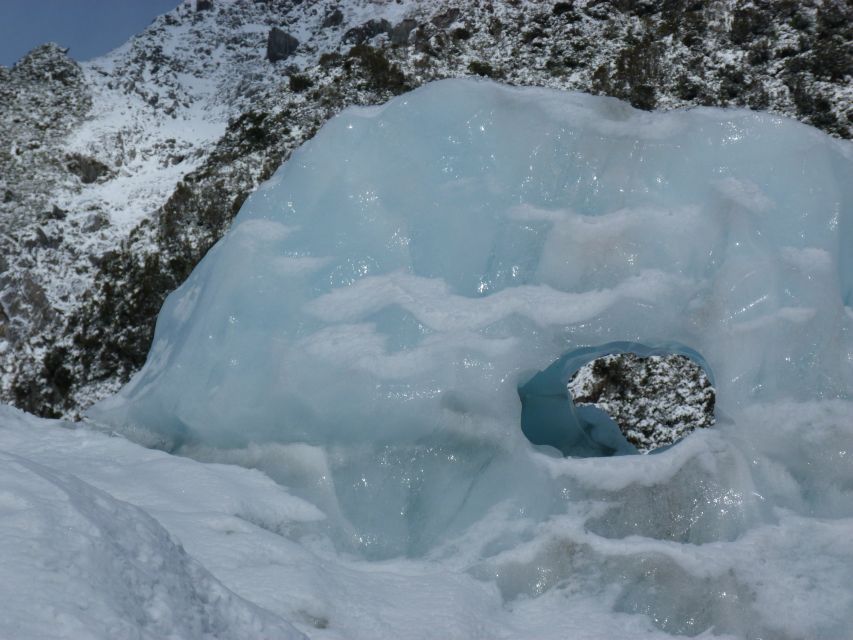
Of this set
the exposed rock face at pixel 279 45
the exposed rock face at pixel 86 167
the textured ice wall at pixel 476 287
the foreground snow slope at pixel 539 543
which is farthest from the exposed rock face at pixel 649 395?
the exposed rock face at pixel 279 45

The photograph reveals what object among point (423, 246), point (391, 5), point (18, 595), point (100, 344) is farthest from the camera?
point (391, 5)

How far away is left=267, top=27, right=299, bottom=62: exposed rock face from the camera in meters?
17.2

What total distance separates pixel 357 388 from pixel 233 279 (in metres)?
1.05

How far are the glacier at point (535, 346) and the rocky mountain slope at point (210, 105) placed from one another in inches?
340

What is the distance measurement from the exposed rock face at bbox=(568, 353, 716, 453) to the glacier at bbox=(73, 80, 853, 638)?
6.56 m

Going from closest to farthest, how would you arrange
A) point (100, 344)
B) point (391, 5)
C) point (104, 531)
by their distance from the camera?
point (104, 531)
point (100, 344)
point (391, 5)

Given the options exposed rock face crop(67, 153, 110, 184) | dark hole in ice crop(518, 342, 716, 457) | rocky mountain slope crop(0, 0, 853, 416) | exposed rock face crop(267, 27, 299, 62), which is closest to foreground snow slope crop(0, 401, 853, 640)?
dark hole in ice crop(518, 342, 716, 457)

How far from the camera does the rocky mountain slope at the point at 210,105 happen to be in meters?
11.9

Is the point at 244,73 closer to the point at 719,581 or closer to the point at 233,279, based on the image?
the point at 233,279

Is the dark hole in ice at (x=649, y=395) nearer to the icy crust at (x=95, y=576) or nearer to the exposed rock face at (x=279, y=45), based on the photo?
the icy crust at (x=95, y=576)

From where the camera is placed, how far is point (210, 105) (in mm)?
16156

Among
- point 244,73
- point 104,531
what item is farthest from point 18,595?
point 244,73

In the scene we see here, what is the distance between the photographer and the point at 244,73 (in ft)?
55.6

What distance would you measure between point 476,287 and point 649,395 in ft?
24.3
